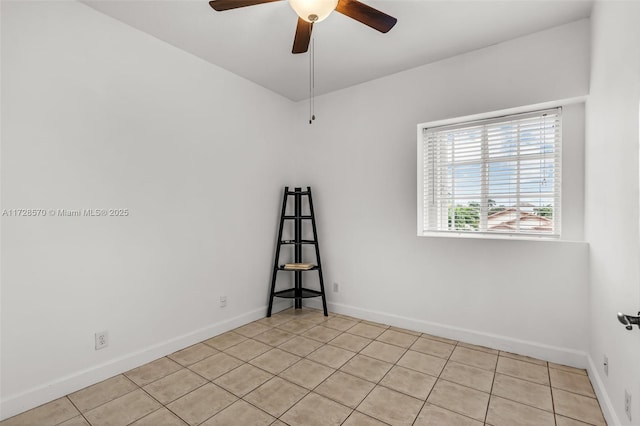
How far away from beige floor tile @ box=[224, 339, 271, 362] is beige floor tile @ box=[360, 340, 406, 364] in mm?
870

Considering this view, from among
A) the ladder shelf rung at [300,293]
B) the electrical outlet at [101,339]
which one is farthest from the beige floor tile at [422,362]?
the electrical outlet at [101,339]

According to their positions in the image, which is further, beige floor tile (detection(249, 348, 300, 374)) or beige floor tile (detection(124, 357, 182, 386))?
beige floor tile (detection(249, 348, 300, 374))

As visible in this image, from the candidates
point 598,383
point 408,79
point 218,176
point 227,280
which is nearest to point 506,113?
point 408,79

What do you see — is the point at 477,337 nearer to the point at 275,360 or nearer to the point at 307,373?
the point at 307,373

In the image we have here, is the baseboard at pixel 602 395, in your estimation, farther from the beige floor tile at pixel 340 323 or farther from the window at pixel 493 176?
the beige floor tile at pixel 340 323

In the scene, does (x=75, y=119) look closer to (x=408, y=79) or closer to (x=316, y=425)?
(x=316, y=425)

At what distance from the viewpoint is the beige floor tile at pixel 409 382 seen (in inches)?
81.4

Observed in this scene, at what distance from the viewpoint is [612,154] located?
169cm

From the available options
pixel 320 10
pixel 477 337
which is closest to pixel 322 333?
pixel 477 337

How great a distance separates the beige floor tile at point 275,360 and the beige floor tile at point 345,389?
1.25ft

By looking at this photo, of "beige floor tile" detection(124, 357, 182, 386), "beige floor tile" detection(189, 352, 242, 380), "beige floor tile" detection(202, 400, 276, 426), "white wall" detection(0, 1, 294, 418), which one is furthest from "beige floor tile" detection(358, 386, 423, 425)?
"white wall" detection(0, 1, 294, 418)

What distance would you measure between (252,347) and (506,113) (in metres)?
3.02

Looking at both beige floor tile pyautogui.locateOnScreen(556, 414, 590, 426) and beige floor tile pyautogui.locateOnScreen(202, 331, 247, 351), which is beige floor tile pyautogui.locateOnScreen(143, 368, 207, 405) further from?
beige floor tile pyautogui.locateOnScreen(556, 414, 590, 426)

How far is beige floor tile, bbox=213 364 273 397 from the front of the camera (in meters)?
2.11
